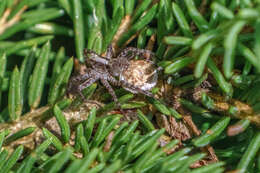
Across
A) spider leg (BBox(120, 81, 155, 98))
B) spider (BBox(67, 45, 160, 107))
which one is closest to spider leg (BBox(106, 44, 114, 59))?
spider (BBox(67, 45, 160, 107))

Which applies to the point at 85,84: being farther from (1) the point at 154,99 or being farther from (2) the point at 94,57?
(1) the point at 154,99

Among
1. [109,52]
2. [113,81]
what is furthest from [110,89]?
[109,52]

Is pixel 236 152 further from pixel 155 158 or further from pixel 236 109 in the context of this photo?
pixel 155 158

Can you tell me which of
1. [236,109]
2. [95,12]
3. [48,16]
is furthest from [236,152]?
[48,16]

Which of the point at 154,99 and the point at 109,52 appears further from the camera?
the point at 109,52

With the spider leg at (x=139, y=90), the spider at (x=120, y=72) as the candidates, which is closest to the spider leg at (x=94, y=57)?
the spider at (x=120, y=72)

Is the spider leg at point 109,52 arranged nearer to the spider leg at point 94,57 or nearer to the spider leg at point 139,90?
the spider leg at point 94,57
